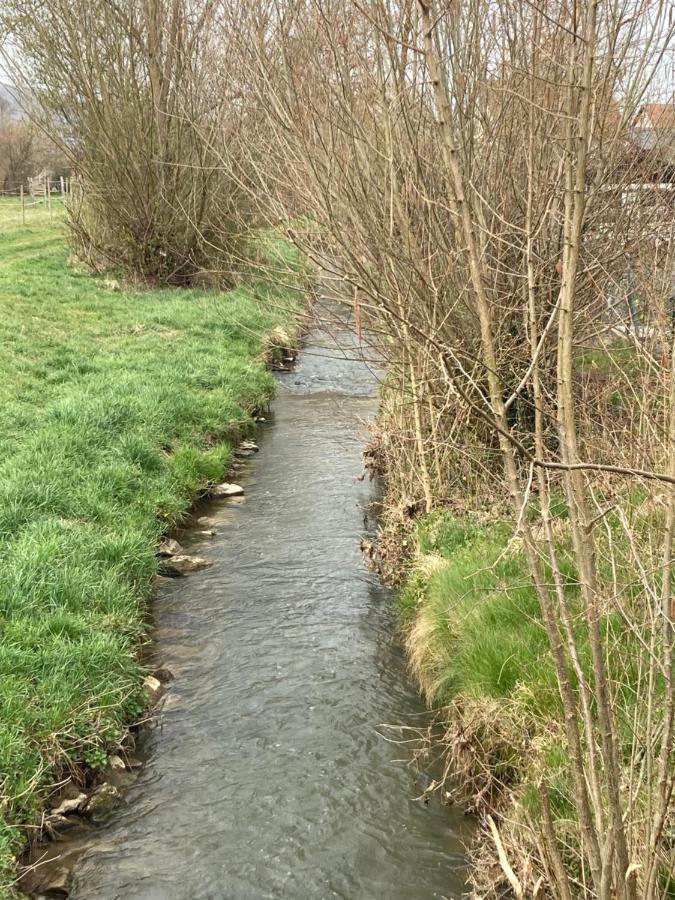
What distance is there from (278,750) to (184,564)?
8.53ft

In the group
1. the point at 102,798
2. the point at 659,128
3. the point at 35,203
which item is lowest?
the point at 102,798

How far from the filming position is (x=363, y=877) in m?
3.55

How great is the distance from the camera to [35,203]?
94.3 ft

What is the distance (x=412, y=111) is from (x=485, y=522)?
114 inches

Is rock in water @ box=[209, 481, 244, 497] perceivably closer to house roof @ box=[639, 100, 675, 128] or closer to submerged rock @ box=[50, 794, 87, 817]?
submerged rock @ box=[50, 794, 87, 817]

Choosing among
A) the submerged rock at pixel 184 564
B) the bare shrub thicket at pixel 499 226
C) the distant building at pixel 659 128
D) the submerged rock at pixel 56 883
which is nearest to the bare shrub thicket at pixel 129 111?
the submerged rock at pixel 184 564

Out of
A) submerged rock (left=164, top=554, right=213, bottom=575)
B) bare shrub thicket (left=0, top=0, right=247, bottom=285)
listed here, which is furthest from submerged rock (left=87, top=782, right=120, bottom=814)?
bare shrub thicket (left=0, top=0, right=247, bottom=285)

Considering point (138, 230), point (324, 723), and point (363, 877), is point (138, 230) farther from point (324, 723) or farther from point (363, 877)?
point (363, 877)

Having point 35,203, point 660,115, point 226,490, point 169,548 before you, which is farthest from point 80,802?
point 35,203

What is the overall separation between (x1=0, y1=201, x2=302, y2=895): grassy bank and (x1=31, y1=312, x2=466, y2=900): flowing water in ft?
1.30

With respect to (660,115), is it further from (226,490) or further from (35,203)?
(35,203)

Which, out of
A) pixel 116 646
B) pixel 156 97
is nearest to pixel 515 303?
pixel 116 646

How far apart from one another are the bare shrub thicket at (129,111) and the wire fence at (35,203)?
1.73 m

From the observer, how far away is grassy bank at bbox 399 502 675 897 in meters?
3.05
